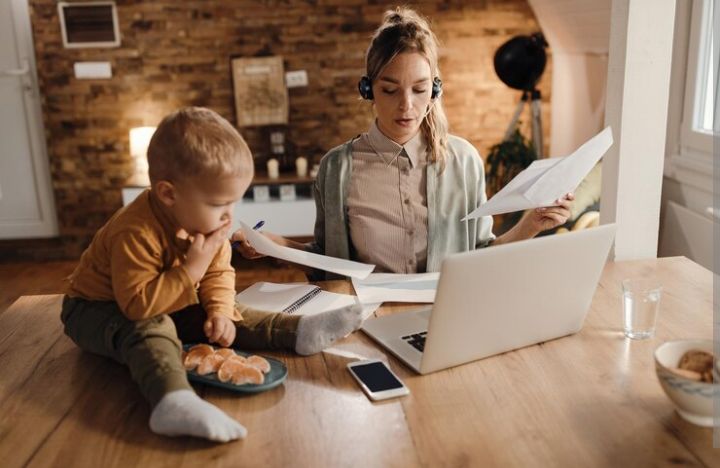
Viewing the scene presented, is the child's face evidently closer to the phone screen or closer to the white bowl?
the phone screen

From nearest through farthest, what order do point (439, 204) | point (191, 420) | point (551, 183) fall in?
point (191, 420) → point (551, 183) → point (439, 204)

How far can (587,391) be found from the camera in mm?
1045

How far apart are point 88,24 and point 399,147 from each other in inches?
130

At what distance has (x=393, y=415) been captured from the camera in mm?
981

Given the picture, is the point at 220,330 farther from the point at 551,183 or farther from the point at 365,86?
the point at 365,86

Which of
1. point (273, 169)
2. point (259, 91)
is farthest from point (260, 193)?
point (259, 91)

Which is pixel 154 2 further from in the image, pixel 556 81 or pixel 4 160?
pixel 556 81

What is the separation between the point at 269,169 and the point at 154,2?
1.26 m

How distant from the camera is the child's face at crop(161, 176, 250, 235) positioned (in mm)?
1062

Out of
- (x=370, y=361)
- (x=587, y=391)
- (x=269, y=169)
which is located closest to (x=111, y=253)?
(x=370, y=361)

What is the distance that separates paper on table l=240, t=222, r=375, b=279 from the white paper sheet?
6cm

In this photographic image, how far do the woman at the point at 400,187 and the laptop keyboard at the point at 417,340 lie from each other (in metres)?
0.51

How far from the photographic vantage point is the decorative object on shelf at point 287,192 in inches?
167

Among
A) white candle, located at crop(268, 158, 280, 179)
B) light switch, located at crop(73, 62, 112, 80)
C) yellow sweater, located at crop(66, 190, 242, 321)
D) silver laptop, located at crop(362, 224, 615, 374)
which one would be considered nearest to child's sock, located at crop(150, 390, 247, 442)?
yellow sweater, located at crop(66, 190, 242, 321)
